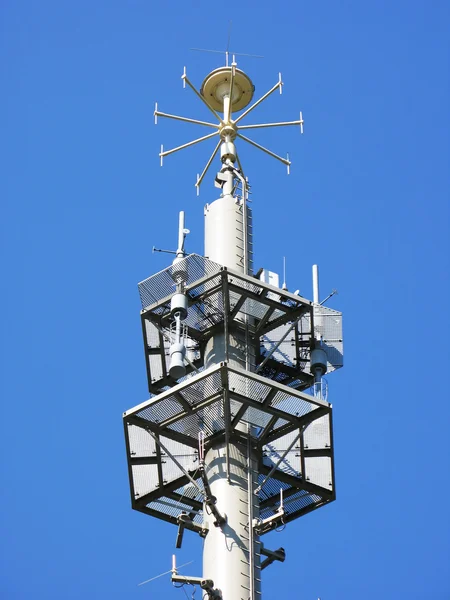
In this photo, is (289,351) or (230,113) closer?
(289,351)

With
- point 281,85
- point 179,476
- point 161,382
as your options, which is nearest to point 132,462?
point 179,476

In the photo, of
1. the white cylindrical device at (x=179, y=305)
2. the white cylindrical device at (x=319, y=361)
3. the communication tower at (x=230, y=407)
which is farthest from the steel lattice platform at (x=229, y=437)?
the white cylindrical device at (x=179, y=305)

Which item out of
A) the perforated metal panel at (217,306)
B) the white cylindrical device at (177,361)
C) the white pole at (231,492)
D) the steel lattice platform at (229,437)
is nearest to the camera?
the white pole at (231,492)

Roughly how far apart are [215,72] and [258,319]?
11.9 meters

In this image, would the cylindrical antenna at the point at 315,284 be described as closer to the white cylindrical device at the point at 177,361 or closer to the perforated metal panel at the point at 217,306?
the perforated metal panel at the point at 217,306

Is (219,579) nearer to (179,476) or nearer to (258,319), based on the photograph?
(179,476)

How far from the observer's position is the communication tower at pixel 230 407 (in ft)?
112

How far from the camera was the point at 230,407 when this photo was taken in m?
35.7

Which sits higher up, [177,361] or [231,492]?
[177,361]

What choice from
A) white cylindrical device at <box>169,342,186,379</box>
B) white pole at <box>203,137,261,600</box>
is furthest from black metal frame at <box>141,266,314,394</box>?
white cylindrical device at <box>169,342,186,379</box>

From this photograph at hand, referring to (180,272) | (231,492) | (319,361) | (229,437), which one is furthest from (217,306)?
(231,492)

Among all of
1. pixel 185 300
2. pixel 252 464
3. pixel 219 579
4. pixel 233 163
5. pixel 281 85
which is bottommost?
pixel 219 579

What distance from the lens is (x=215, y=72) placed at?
154 ft

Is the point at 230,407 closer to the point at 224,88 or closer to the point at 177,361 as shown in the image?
the point at 177,361
